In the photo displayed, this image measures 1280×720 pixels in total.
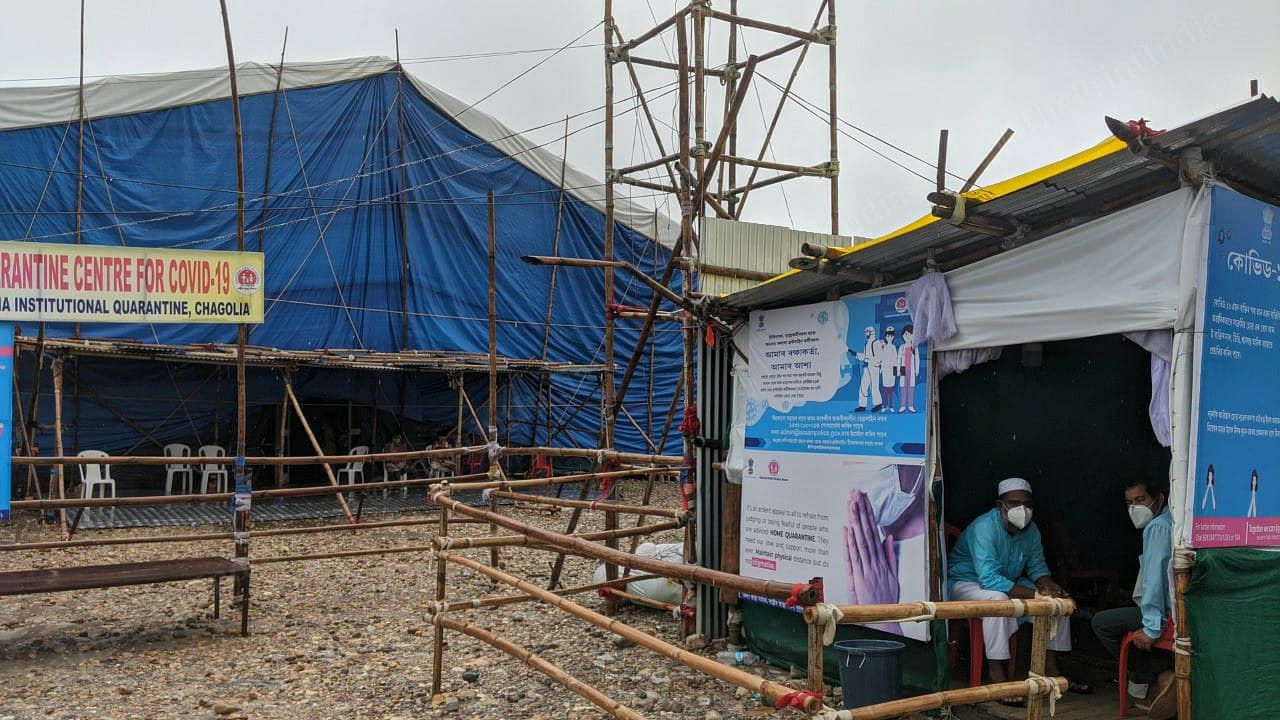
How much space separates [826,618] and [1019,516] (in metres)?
2.95

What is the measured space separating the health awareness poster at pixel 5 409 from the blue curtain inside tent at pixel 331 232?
738 cm

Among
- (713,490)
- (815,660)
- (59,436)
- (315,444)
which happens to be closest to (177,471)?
(59,436)

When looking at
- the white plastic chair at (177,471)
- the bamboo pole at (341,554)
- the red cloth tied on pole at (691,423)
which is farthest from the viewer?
the white plastic chair at (177,471)

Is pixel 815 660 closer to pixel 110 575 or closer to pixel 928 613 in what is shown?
pixel 928 613

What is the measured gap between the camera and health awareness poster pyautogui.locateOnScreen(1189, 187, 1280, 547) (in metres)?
4.07

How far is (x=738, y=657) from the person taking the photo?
6.72 metres

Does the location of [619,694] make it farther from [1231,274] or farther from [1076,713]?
[1231,274]

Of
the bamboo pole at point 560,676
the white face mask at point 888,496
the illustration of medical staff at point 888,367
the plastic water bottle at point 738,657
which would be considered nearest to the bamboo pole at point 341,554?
the bamboo pole at point 560,676

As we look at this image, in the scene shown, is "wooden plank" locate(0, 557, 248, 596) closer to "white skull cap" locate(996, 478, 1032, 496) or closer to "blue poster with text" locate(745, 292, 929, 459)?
"blue poster with text" locate(745, 292, 929, 459)

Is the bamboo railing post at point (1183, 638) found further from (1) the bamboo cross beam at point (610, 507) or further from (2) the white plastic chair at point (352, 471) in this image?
(2) the white plastic chair at point (352, 471)

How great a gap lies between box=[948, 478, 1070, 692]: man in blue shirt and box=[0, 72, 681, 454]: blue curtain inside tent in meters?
12.9

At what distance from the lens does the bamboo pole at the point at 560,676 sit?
4.32 meters

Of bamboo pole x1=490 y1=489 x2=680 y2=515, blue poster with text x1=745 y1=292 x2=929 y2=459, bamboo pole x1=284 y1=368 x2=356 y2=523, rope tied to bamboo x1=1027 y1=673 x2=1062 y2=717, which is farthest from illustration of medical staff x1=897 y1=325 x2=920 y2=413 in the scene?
bamboo pole x1=284 y1=368 x2=356 y2=523

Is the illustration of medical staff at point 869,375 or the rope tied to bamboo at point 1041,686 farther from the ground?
the illustration of medical staff at point 869,375
